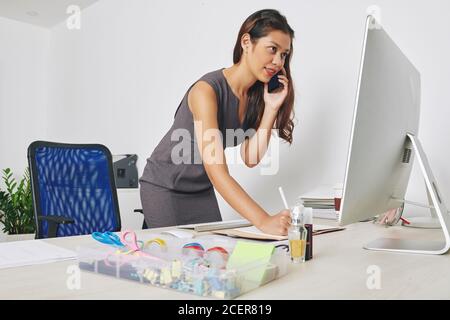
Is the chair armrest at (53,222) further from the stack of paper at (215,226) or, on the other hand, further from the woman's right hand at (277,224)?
the woman's right hand at (277,224)

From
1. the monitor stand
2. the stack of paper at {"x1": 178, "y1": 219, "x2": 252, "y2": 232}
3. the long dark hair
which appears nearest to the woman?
the long dark hair

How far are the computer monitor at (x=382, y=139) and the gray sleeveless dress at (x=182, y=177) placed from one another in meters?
0.78

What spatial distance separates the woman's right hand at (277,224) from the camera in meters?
1.10

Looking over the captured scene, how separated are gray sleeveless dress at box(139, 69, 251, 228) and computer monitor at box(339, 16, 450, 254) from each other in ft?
2.57

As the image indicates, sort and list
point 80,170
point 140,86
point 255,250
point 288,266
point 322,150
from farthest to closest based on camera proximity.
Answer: point 140,86
point 322,150
point 80,170
point 288,266
point 255,250

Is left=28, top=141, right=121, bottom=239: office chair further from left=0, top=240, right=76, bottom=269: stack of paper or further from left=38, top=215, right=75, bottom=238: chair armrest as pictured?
left=0, top=240, right=76, bottom=269: stack of paper

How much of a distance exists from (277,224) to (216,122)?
1.57 ft

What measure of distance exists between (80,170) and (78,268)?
111cm

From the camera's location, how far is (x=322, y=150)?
82.6 inches

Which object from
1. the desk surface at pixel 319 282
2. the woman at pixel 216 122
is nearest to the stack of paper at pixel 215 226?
the woman at pixel 216 122
